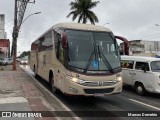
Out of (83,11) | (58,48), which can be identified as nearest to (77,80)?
(58,48)

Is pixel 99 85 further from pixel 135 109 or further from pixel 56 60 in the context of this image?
pixel 56 60

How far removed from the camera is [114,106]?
39.3ft

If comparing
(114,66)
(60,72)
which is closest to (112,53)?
(114,66)

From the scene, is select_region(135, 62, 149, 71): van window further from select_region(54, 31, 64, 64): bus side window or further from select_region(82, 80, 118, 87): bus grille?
select_region(54, 31, 64, 64): bus side window

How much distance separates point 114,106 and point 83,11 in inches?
1920

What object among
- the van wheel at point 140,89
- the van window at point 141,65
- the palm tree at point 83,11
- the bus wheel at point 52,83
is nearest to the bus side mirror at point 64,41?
the bus wheel at point 52,83

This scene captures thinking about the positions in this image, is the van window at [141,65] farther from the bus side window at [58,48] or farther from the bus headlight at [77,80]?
the bus headlight at [77,80]

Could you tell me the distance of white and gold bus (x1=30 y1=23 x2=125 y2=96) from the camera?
37.4ft

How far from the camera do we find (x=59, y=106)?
11531mm

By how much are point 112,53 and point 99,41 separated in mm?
717

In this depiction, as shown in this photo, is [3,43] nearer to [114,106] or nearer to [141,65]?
[141,65]

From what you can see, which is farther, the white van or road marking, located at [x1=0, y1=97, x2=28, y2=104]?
the white van

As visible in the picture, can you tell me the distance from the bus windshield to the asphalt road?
58.5 inches

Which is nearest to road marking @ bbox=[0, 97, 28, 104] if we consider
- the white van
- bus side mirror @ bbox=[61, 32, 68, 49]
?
bus side mirror @ bbox=[61, 32, 68, 49]
